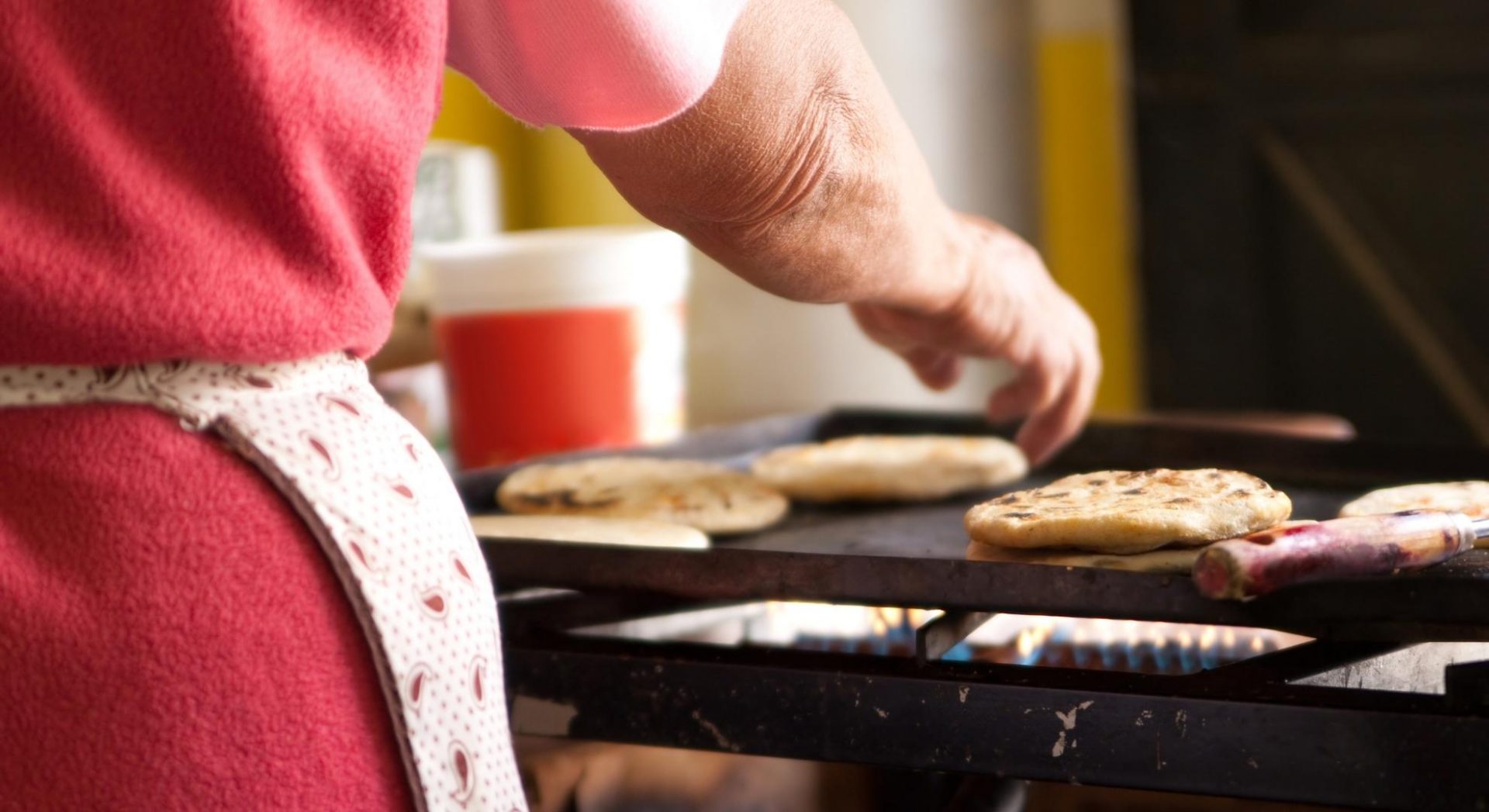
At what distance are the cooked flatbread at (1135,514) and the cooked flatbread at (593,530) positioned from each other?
0.26m

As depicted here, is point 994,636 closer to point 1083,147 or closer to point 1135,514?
point 1135,514

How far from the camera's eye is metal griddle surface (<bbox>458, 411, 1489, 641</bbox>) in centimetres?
73

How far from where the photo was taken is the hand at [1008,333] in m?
1.27

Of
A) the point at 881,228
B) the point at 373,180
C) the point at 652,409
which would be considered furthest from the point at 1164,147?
the point at 373,180

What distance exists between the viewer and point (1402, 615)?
2.37ft

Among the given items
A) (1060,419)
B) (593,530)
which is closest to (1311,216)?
(1060,419)

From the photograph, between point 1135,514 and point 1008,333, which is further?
point 1008,333

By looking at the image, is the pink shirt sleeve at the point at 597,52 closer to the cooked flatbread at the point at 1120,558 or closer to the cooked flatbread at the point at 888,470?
the cooked flatbread at the point at 1120,558

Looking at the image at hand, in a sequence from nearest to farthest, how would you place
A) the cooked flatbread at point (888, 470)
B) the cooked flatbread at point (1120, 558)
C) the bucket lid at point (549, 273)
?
the cooked flatbread at point (1120, 558), the cooked flatbread at point (888, 470), the bucket lid at point (549, 273)

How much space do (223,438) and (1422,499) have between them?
906 mm

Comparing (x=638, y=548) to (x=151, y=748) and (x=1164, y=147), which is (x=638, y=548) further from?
(x=1164, y=147)

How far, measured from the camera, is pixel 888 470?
1432mm

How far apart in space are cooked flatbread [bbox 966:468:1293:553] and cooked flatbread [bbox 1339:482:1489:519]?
13cm

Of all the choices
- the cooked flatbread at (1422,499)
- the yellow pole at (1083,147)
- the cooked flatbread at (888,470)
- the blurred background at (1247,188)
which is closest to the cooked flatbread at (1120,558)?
the cooked flatbread at (1422,499)
